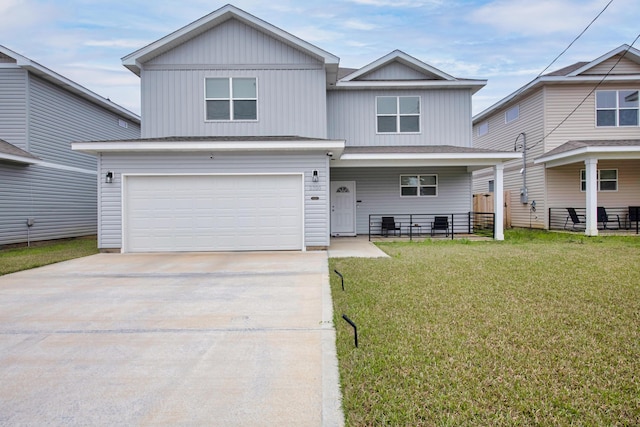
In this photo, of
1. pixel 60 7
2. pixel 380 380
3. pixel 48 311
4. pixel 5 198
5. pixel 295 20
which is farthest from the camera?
pixel 295 20

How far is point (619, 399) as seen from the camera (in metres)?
2.91

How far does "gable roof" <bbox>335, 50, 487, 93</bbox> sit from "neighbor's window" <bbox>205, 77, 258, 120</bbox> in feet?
11.2

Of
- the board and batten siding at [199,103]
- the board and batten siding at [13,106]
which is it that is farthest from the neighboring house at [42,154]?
the board and batten siding at [199,103]

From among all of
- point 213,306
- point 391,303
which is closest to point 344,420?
point 391,303

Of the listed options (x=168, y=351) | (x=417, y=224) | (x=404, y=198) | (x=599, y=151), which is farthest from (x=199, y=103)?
(x=599, y=151)

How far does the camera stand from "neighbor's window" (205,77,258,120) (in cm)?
1308

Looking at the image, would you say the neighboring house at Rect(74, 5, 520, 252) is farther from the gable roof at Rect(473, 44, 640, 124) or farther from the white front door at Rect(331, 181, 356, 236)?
the gable roof at Rect(473, 44, 640, 124)

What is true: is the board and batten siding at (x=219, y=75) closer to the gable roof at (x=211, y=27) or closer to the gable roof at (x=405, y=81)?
the gable roof at (x=211, y=27)

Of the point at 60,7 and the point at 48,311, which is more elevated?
the point at 60,7

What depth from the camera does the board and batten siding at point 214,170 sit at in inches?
448

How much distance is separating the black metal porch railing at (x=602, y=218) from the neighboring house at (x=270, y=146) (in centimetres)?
370

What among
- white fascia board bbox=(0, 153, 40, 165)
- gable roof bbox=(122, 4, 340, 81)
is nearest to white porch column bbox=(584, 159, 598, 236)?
gable roof bbox=(122, 4, 340, 81)

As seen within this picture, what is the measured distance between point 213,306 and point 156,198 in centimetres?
670

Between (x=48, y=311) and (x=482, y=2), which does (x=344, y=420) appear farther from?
(x=482, y=2)
